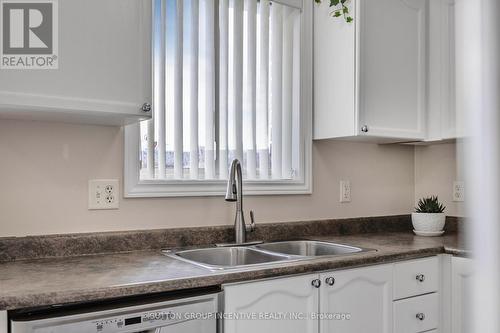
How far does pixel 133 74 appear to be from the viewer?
1.51 metres

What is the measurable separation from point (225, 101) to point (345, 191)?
884 mm

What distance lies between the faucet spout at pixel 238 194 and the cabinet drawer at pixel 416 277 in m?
0.68

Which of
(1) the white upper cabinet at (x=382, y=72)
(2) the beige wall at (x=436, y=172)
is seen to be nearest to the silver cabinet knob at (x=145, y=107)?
(1) the white upper cabinet at (x=382, y=72)

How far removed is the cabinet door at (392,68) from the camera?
2164 millimetres

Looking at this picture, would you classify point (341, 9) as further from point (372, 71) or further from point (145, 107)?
point (145, 107)

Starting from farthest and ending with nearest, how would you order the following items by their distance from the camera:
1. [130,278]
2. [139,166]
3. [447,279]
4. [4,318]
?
[447,279]
[139,166]
[130,278]
[4,318]

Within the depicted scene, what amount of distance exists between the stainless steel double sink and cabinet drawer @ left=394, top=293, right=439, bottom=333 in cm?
31

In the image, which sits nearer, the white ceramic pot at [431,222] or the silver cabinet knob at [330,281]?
the silver cabinet knob at [330,281]

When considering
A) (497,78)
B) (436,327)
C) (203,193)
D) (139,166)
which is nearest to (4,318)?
(139,166)

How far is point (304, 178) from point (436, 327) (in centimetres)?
94

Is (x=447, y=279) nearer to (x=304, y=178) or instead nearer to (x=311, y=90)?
(x=304, y=178)

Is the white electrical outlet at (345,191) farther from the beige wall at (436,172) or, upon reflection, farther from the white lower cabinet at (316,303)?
the white lower cabinet at (316,303)

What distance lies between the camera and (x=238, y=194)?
1.97 m

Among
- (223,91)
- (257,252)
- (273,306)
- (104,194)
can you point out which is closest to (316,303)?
(273,306)
